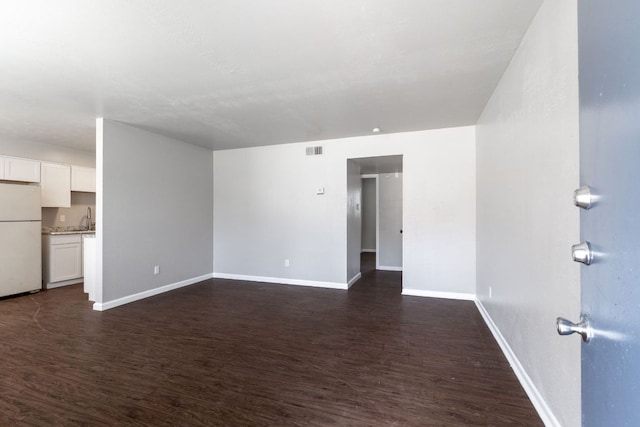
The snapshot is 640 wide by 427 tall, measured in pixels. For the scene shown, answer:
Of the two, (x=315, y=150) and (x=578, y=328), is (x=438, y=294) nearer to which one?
(x=315, y=150)

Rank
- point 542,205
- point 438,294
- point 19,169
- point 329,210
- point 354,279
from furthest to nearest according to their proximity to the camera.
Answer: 1. point 354,279
2. point 329,210
3. point 19,169
4. point 438,294
5. point 542,205

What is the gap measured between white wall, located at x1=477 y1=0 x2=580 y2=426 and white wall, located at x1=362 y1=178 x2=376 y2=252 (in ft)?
19.5

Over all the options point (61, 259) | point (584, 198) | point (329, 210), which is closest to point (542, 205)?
point (584, 198)

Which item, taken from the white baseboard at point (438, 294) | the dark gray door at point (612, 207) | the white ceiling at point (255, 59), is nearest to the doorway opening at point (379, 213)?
the white baseboard at point (438, 294)

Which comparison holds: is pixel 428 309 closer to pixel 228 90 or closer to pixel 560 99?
pixel 560 99

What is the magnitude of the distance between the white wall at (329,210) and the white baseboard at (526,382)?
4.49 feet

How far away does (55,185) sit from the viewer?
527 cm

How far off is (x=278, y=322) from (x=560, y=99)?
10.4 feet

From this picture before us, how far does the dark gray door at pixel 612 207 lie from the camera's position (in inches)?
22.7

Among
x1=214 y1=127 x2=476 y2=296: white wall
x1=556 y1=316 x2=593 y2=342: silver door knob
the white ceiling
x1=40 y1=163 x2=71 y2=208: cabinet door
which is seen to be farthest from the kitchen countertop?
x1=556 y1=316 x2=593 y2=342: silver door knob

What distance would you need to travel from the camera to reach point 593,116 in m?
0.73

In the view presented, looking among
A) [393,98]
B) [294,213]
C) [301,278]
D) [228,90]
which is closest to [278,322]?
[301,278]

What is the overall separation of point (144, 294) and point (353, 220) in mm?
3458

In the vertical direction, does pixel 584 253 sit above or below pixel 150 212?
below
